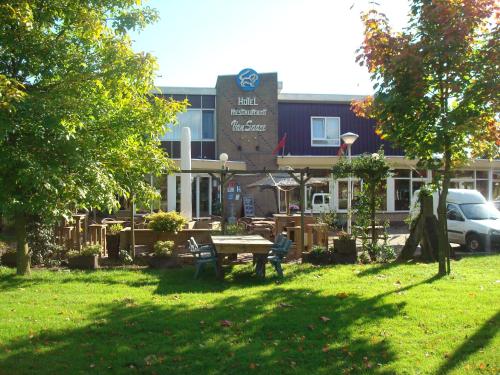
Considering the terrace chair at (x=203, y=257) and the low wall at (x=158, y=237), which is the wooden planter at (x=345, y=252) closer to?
the terrace chair at (x=203, y=257)

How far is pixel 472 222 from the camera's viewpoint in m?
15.8

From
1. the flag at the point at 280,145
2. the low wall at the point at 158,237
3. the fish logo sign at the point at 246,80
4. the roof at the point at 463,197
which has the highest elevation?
the fish logo sign at the point at 246,80

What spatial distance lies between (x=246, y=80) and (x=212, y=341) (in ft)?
→ 76.7

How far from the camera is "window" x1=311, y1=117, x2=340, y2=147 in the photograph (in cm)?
2848

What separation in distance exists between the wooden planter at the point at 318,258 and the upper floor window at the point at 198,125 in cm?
1747

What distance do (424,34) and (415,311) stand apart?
475 cm

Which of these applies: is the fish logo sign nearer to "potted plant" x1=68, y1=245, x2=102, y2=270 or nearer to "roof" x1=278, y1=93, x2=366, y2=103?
"roof" x1=278, y1=93, x2=366, y2=103

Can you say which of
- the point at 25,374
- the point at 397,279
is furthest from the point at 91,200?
the point at 397,279

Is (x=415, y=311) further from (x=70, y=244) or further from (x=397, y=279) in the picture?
(x=70, y=244)

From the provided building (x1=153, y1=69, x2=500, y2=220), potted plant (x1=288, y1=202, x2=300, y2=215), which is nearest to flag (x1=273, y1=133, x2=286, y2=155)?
building (x1=153, y1=69, x2=500, y2=220)

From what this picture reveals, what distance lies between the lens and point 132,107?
30.5 feet

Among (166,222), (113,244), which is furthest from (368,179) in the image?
(113,244)

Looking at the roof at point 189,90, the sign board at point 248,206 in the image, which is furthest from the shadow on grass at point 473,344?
the roof at point 189,90

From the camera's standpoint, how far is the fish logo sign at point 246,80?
27641 millimetres
